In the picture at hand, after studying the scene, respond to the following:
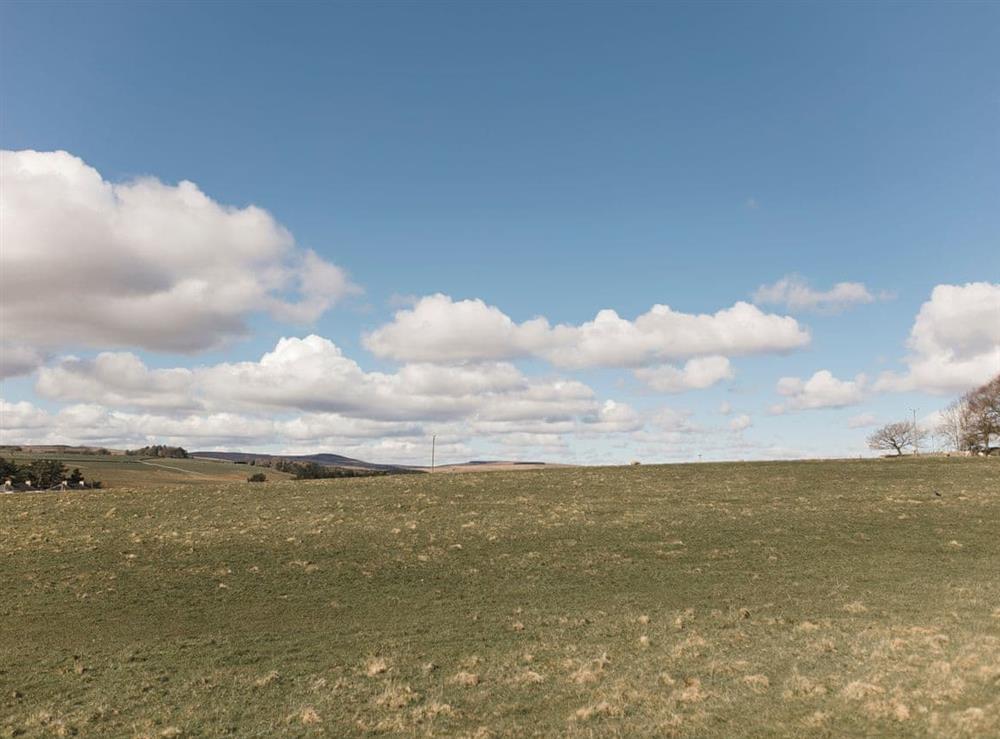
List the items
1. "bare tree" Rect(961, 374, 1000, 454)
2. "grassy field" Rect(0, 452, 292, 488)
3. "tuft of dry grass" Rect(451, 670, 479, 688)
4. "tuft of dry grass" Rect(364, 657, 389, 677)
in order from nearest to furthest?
"tuft of dry grass" Rect(451, 670, 479, 688) < "tuft of dry grass" Rect(364, 657, 389, 677) < "bare tree" Rect(961, 374, 1000, 454) < "grassy field" Rect(0, 452, 292, 488)

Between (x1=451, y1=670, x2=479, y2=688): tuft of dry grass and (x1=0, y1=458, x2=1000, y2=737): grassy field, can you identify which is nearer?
(x1=0, y1=458, x2=1000, y2=737): grassy field

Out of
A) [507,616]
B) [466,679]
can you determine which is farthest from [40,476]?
A: [466,679]

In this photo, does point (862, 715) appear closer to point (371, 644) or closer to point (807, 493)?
point (371, 644)

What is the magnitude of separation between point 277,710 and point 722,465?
5738 centimetres

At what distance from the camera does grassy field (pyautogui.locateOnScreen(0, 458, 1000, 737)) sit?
14102 millimetres

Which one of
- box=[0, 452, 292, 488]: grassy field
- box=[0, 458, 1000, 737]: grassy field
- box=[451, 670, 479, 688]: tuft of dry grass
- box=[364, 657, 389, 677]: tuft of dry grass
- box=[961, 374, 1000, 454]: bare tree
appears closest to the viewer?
box=[0, 458, 1000, 737]: grassy field

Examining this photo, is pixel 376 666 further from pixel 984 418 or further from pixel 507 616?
pixel 984 418

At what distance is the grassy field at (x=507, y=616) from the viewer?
14.1 meters

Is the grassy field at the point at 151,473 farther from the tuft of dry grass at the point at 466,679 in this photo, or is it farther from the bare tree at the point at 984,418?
the bare tree at the point at 984,418

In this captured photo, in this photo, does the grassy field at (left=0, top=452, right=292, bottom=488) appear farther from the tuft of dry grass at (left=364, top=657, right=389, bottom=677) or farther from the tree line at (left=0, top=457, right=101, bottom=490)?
the tuft of dry grass at (left=364, top=657, right=389, bottom=677)

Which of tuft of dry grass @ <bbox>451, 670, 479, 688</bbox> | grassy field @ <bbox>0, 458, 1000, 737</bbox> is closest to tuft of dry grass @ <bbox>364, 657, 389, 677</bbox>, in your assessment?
grassy field @ <bbox>0, 458, 1000, 737</bbox>

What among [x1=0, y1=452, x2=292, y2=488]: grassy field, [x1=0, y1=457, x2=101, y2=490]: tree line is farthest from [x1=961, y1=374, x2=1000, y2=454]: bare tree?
[x1=0, y1=457, x2=101, y2=490]: tree line

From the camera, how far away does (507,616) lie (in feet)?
73.8

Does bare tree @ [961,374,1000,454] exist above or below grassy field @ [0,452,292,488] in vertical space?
above
